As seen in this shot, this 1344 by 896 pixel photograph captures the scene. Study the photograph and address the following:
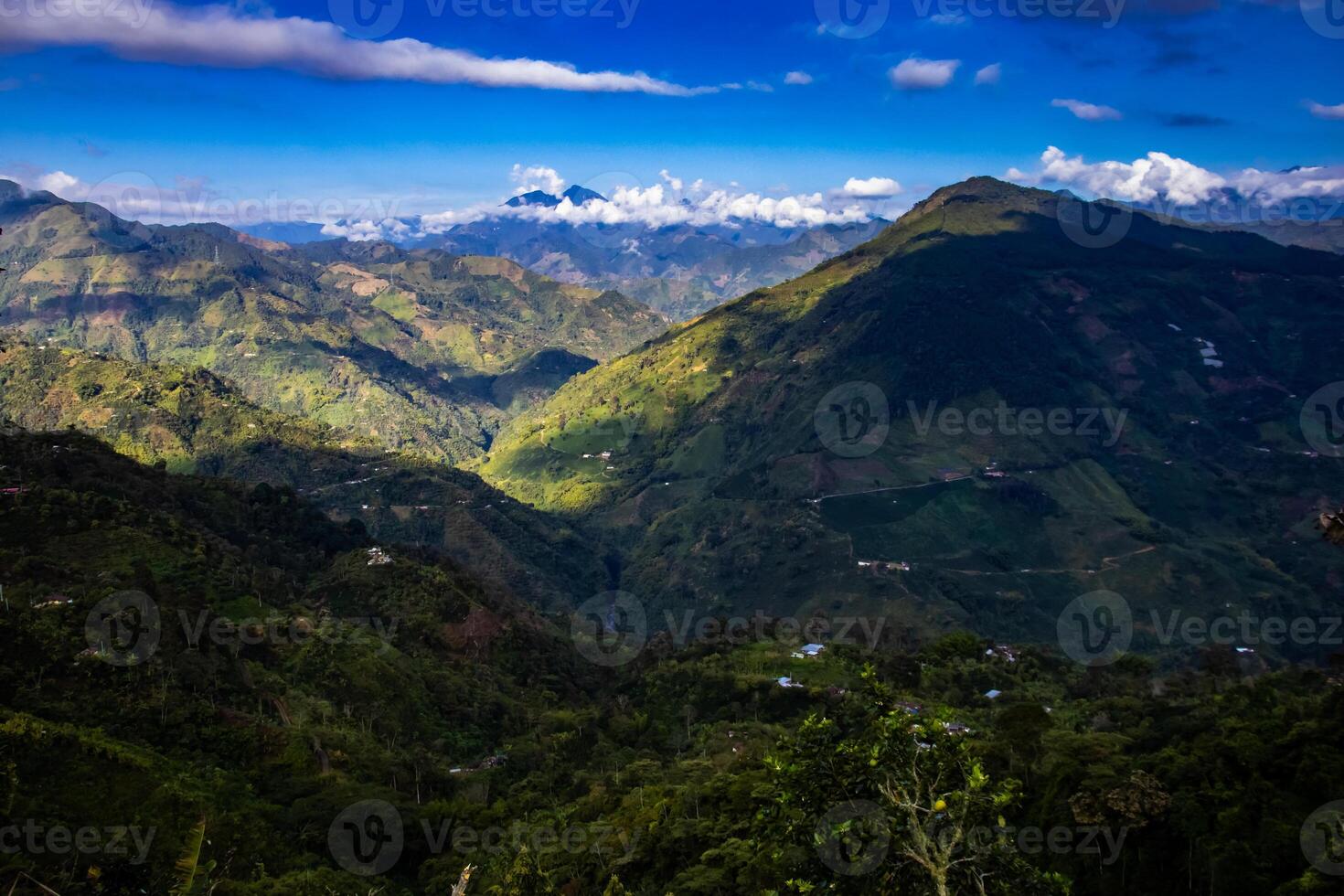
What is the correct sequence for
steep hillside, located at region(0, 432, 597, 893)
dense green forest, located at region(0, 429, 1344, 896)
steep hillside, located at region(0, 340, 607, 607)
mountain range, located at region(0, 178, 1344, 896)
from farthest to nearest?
1. steep hillside, located at region(0, 340, 607, 607)
2. steep hillside, located at region(0, 432, 597, 893)
3. mountain range, located at region(0, 178, 1344, 896)
4. dense green forest, located at region(0, 429, 1344, 896)

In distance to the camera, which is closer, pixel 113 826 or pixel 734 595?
pixel 113 826

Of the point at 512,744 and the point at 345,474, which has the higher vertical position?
the point at 345,474

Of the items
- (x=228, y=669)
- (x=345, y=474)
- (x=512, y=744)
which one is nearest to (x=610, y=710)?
(x=512, y=744)

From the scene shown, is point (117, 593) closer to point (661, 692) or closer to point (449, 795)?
point (449, 795)

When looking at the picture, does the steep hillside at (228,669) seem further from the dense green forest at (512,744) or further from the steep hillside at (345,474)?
the steep hillside at (345,474)

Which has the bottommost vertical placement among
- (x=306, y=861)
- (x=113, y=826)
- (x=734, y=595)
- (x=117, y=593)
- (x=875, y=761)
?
(x=734, y=595)

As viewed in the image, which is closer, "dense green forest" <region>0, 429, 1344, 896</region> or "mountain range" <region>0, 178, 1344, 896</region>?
"dense green forest" <region>0, 429, 1344, 896</region>

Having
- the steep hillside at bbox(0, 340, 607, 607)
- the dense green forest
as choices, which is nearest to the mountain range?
the dense green forest

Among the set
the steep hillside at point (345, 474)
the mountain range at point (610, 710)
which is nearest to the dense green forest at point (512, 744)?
the mountain range at point (610, 710)

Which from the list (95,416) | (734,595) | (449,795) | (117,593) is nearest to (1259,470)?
(734,595)

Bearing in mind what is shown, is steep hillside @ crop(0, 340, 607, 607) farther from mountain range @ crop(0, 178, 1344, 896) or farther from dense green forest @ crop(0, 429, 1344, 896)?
dense green forest @ crop(0, 429, 1344, 896)

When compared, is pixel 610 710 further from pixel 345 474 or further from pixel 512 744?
pixel 345 474
